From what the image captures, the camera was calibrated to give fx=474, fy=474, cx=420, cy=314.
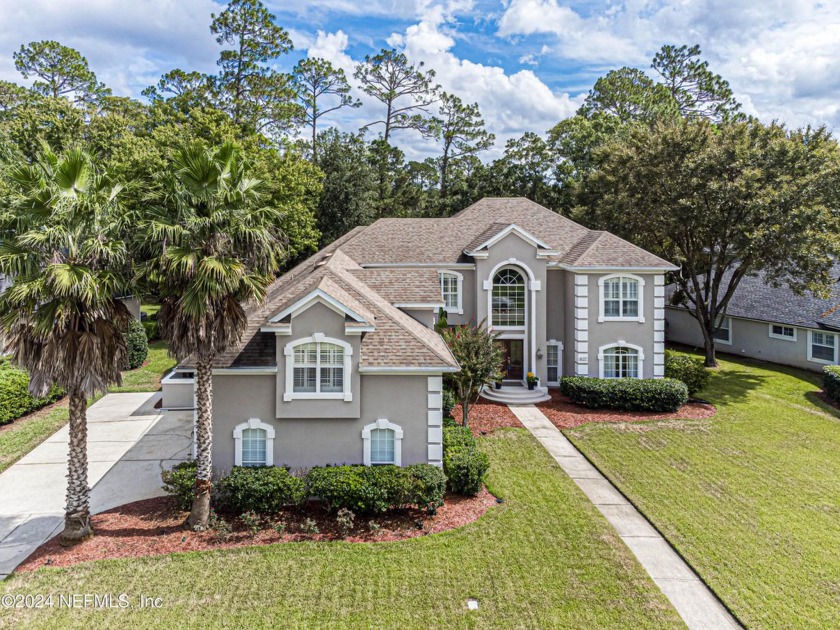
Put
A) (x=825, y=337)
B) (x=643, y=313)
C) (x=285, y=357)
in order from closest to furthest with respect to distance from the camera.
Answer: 1. (x=285, y=357)
2. (x=643, y=313)
3. (x=825, y=337)

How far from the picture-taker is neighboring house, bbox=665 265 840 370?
26.8m

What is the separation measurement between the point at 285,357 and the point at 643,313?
57.6ft

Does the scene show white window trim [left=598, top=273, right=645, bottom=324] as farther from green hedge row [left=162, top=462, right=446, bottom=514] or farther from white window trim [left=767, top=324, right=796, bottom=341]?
green hedge row [left=162, top=462, right=446, bottom=514]

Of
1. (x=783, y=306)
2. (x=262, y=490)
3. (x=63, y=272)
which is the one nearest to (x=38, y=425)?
(x=63, y=272)

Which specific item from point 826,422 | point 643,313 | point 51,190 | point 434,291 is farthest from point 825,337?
point 51,190

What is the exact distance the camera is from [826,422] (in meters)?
20.1

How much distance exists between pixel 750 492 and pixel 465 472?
8.34 metres

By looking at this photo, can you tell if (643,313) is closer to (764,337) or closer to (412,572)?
(764,337)

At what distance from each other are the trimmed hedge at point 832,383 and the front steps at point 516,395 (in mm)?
13536

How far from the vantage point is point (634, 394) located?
68.3 ft

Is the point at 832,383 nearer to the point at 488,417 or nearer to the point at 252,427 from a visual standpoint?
the point at 488,417

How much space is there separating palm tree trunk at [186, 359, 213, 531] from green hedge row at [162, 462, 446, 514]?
608mm

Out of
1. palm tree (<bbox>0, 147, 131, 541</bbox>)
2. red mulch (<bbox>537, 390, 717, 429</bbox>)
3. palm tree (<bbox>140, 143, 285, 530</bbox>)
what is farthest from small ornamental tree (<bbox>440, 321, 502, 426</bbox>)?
palm tree (<bbox>0, 147, 131, 541</bbox>)

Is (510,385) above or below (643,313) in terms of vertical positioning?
below
